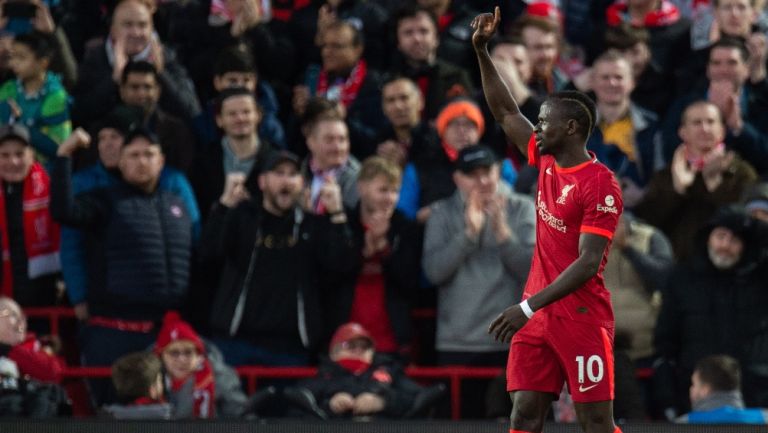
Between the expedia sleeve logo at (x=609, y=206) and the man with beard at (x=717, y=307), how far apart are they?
323 centimetres

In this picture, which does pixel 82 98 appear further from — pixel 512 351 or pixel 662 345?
pixel 512 351

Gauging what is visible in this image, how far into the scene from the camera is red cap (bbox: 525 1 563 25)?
12195mm

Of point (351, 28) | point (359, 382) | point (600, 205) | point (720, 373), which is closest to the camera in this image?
point (600, 205)

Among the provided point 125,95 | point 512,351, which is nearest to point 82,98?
point 125,95

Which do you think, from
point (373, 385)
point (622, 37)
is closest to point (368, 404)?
point (373, 385)

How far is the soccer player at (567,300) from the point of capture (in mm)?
6777

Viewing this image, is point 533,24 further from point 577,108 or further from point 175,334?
point 577,108

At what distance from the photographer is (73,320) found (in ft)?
35.6

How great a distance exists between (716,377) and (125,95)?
4546 mm

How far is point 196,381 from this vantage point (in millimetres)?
9664

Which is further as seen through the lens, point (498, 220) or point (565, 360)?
point (498, 220)

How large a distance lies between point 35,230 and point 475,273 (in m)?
2.88

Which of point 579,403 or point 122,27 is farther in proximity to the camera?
point 122,27

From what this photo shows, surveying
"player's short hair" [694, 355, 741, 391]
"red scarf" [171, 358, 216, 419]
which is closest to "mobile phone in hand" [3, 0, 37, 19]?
"red scarf" [171, 358, 216, 419]
